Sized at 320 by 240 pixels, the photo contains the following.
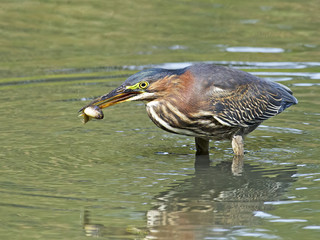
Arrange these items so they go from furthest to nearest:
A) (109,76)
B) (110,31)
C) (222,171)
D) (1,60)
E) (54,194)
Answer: (110,31)
(1,60)
(109,76)
(222,171)
(54,194)

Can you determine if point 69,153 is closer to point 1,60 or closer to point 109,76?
point 109,76

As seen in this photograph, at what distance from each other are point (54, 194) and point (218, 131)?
8.31ft

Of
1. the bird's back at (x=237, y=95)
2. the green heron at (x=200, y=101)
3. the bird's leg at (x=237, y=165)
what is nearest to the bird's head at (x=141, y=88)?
the green heron at (x=200, y=101)

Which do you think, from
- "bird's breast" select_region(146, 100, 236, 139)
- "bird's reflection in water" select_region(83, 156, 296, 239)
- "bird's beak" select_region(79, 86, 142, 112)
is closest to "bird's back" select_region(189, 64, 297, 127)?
"bird's breast" select_region(146, 100, 236, 139)

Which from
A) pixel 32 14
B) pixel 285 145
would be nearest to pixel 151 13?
pixel 32 14

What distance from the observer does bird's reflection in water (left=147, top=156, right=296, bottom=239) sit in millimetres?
7180

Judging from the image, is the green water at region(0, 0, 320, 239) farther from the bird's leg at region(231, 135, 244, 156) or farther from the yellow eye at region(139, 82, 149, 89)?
the yellow eye at region(139, 82, 149, 89)

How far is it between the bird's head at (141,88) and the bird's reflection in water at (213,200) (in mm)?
1115

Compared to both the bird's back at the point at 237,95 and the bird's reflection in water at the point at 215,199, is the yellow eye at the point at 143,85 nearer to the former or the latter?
the bird's back at the point at 237,95

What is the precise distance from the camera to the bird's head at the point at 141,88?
8672 millimetres

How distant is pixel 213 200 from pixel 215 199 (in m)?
0.05

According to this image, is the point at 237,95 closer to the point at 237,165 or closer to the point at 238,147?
the point at 238,147

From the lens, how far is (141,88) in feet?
28.8

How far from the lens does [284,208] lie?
7707 mm
